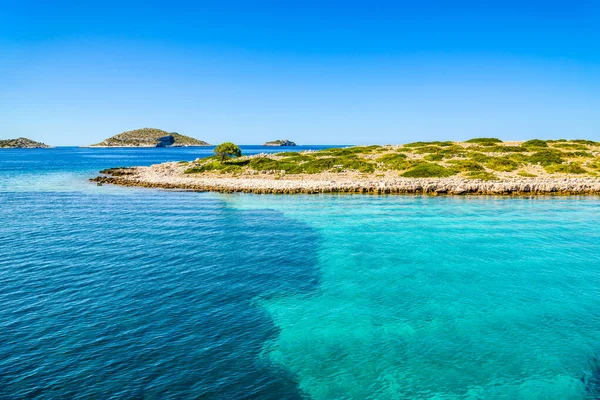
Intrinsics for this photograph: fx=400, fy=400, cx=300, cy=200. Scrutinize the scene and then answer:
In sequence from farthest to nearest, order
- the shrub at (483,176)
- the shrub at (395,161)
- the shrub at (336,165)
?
the shrub at (336,165), the shrub at (395,161), the shrub at (483,176)

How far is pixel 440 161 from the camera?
74.1m

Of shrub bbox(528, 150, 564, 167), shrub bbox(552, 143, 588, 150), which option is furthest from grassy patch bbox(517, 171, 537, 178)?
shrub bbox(552, 143, 588, 150)

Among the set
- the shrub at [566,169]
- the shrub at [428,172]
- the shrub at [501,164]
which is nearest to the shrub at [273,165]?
the shrub at [428,172]

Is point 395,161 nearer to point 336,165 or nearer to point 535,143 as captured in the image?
point 336,165

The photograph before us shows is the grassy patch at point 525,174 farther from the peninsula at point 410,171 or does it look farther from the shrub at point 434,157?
the shrub at point 434,157

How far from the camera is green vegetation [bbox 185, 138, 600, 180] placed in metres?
65.9

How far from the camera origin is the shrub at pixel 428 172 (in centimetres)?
6456

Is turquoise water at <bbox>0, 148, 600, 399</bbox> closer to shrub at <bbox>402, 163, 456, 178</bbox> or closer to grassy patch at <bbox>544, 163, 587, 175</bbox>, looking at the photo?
shrub at <bbox>402, 163, 456, 178</bbox>

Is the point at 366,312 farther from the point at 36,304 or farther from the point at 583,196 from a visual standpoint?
the point at 583,196

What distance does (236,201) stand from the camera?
4953cm

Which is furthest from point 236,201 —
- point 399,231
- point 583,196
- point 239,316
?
point 583,196

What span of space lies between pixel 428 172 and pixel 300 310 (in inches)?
2082

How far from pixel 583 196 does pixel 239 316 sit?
51.7 m

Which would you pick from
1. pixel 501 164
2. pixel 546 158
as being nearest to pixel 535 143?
pixel 546 158
